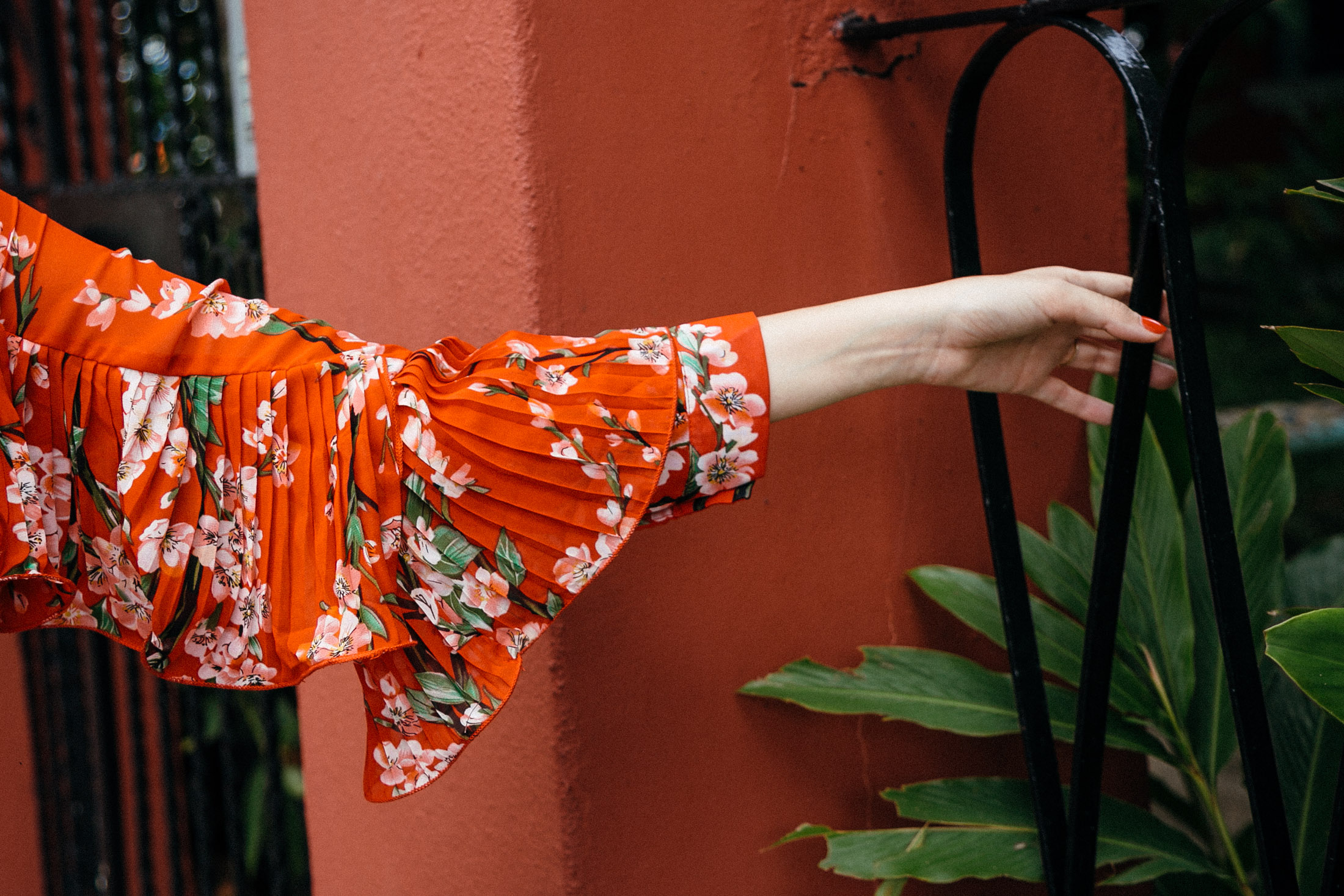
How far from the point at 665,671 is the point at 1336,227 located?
12.8ft

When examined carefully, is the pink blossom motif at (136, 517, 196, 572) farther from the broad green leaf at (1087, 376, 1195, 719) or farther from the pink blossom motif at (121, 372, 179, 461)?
the broad green leaf at (1087, 376, 1195, 719)

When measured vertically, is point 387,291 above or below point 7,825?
above

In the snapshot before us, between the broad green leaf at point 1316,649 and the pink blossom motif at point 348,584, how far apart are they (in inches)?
29.5

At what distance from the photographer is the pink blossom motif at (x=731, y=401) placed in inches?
35.0

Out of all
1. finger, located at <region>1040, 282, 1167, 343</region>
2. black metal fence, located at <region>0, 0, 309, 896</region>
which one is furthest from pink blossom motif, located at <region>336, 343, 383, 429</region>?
black metal fence, located at <region>0, 0, 309, 896</region>

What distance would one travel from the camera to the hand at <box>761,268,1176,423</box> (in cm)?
92

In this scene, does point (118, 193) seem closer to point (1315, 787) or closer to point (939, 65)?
point (939, 65)

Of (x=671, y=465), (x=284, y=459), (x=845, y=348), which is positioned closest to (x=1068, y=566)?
(x=845, y=348)

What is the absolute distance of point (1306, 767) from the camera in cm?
127

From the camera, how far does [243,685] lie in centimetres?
95

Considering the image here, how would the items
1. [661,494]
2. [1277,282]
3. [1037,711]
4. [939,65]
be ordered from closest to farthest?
1. [661,494]
2. [1037,711]
3. [939,65]
4. [1277,282]

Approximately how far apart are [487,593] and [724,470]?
0.72 feet

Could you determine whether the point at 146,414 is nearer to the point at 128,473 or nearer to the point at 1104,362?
the point at 128,473

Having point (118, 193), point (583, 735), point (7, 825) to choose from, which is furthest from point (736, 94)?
point (7, 825)
